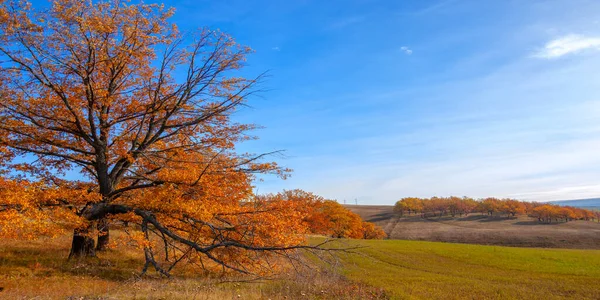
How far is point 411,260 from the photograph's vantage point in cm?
3478

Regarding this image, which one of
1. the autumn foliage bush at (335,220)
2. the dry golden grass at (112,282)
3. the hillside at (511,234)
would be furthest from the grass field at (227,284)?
the hillside at (511,234)

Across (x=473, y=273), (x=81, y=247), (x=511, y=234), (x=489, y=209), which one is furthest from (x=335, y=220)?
(x=489, y=209)

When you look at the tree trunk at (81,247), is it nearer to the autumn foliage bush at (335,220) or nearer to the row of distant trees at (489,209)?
the autumn foliage bush at (335,220)

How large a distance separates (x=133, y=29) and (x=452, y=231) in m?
93.7

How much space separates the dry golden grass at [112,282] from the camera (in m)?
10.1

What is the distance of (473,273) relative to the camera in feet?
89.0

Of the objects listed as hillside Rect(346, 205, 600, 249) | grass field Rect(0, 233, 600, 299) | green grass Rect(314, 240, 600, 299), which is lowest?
hillside Rect(346, 205, 600, 249)

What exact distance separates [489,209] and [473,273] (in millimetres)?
122565

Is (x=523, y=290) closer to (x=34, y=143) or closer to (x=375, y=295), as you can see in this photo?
(x=375, y=295)

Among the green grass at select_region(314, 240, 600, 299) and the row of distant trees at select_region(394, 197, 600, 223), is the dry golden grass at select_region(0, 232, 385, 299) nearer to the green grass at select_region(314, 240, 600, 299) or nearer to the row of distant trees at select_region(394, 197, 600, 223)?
the green grass at select_region(314, 240, 600, 299)

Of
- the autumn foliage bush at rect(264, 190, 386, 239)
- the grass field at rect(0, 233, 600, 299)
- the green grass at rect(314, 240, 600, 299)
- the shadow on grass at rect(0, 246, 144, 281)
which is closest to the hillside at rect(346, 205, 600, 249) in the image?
the autumn foliage bush at rect(264, 190, 386, 239)

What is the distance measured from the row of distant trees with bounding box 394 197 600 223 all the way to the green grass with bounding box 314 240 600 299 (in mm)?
96121

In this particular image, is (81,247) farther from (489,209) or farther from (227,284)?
(489,209)

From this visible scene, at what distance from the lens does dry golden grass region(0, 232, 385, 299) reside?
33.0 feet
